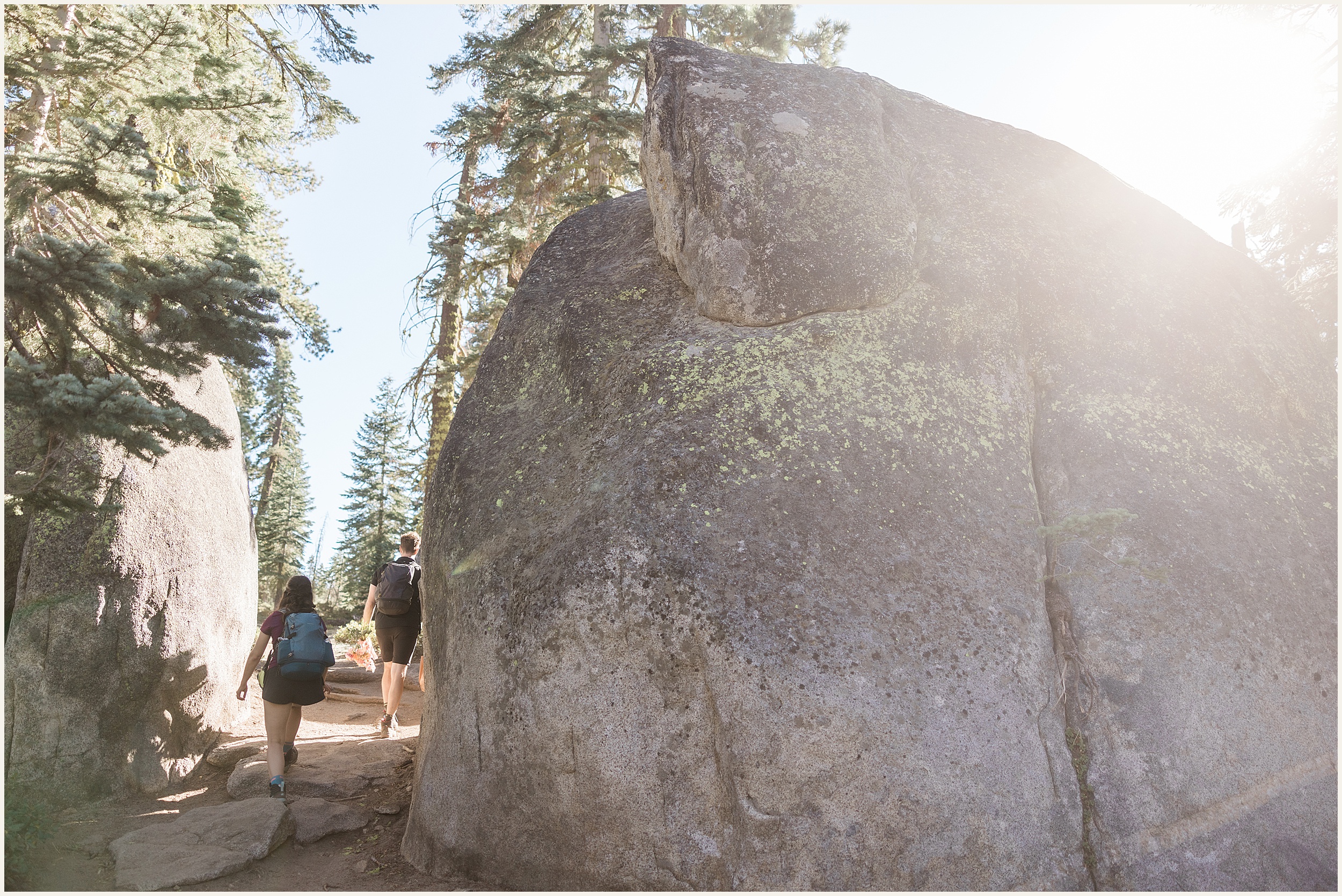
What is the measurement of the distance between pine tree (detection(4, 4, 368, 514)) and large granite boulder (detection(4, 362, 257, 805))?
1.78ft

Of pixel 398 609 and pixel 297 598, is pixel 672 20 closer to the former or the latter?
pixel 398 609

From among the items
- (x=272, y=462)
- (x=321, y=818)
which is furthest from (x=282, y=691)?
(x=272, y=462)

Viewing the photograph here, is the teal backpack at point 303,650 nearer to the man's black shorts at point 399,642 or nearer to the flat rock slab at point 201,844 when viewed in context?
the flat rock slab at point 201,844

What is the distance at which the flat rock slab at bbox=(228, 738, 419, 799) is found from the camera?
23.0ft

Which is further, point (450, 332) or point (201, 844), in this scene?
point (450, 332)

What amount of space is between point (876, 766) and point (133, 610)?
6.78 meters

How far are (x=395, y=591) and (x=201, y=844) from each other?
9.45ft

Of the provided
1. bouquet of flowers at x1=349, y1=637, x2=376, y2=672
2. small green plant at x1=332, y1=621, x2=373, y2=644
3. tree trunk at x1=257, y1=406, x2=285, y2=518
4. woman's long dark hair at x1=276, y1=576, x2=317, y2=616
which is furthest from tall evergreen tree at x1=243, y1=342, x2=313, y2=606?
woman's long dark hair at x1=276, y1=576, x2=317, y2=616

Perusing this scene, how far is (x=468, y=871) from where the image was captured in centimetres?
527

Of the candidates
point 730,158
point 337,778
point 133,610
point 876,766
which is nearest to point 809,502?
point 876,766

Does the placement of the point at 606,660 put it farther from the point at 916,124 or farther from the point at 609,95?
the point at 609,95

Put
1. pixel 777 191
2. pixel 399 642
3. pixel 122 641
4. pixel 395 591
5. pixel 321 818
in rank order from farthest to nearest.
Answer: pixel 399 642
pixel 395 591
pixel 122 641
pixel 777 191
pixel 321 818

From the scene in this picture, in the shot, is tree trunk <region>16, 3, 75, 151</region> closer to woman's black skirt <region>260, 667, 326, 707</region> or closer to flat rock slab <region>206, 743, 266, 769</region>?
woman's black skirt <region>260, 667, 326, 707</region>

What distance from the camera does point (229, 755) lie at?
7930mm
